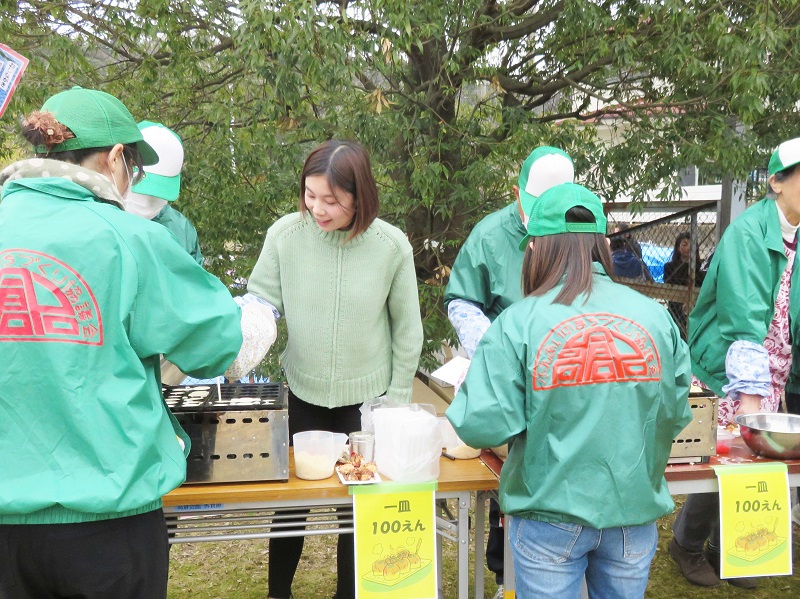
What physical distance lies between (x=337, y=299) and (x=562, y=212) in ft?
3.09

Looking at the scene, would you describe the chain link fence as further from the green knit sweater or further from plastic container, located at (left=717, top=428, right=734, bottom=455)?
the green knit sweater

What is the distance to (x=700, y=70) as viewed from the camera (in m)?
3.89

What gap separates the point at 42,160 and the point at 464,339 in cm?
144

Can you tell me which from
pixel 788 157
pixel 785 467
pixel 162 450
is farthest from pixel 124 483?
pixel 788 157

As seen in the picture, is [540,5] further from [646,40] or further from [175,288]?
[175,288]

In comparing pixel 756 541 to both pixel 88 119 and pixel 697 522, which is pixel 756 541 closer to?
pixel 697 522

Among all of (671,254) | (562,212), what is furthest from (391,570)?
(671,254)

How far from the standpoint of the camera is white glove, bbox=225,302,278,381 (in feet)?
6.66

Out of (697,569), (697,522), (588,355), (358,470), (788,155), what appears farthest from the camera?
(697,569)

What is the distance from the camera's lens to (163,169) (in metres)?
2.81

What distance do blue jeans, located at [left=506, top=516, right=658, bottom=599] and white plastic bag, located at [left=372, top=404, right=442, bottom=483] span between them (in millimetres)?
377

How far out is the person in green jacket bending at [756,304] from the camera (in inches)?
101

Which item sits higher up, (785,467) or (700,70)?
(700,70)

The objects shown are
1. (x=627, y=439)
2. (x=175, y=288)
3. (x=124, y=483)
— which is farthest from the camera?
(x=627, y=439)
